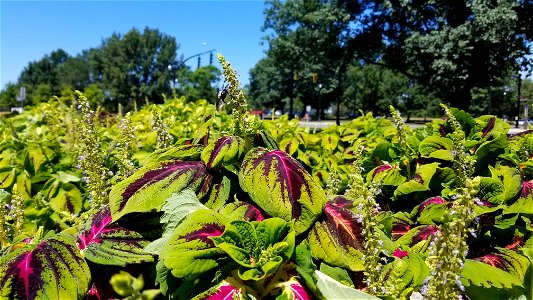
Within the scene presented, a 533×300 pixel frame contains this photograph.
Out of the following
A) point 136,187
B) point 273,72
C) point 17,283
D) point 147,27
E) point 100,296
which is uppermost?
point 147,27

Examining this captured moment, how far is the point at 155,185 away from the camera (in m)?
1.44

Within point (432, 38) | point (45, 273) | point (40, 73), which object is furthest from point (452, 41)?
point (40, 73)

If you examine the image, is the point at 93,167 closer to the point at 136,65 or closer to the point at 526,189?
the point at 526,189

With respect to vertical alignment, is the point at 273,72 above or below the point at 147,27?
below

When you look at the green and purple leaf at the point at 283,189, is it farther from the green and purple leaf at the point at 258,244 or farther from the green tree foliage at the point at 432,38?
the green tree foliage at the point at 432,38

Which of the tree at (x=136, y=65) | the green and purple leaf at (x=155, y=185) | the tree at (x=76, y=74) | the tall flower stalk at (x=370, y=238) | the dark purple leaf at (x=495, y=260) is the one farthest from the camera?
the tree at (x=76, y=74)

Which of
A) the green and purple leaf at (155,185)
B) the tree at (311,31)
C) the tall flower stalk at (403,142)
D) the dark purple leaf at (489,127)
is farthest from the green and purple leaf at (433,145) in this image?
the tree at (311,31)

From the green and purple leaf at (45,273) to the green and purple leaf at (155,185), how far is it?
17cm

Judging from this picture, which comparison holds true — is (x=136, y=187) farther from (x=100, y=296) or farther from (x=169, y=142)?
(x=169, y=142)

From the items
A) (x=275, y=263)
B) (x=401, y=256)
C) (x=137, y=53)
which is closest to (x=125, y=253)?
(x=275, y=263)

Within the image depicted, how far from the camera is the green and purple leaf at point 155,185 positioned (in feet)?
4.59

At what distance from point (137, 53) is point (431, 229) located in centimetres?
8079

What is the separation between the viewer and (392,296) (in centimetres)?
117

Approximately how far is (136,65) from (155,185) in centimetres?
8044
